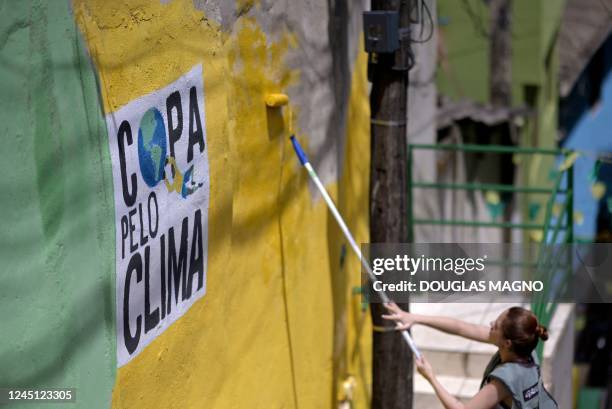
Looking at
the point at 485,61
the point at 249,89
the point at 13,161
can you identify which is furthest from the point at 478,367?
the point at 485,61

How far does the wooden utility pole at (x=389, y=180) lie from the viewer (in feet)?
19.4

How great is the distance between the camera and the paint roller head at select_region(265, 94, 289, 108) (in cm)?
536

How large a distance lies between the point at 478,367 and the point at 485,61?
639 cm

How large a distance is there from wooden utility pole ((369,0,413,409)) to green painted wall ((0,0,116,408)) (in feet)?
8.66

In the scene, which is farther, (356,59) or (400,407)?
(356,59)

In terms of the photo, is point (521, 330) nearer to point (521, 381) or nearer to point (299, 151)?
point (521, 381)

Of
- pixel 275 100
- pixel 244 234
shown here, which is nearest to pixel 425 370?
pixel 244 234

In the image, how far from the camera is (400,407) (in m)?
6.32

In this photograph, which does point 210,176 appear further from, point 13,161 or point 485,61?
point 485,61

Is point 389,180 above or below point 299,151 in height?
below

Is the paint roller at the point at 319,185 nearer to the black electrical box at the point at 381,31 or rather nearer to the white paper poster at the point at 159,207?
the black electrical box at the point at 381,31

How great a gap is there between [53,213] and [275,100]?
7.30ft

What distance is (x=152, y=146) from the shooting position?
4008mm

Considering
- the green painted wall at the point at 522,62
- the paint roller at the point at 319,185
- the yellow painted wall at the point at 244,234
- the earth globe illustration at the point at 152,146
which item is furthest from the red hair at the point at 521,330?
the green painted wall at the point at 522,62
